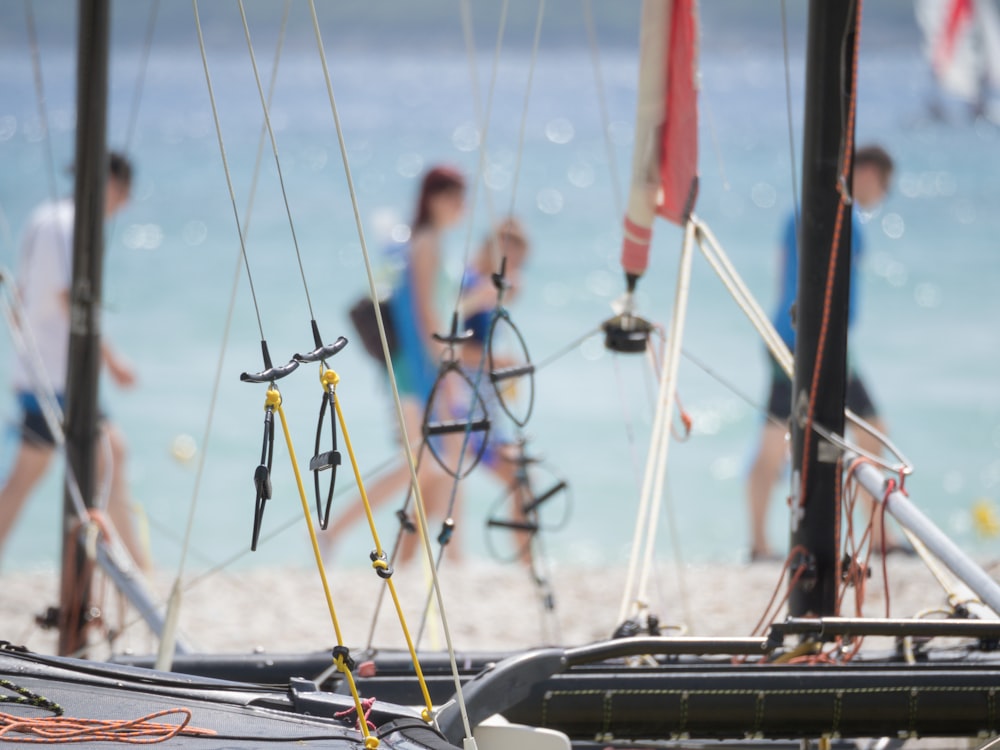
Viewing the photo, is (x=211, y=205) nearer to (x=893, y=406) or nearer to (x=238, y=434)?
(x=238, y=434)

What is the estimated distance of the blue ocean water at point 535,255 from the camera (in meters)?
8.70

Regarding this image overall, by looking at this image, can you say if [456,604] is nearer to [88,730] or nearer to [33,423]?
[33,423]

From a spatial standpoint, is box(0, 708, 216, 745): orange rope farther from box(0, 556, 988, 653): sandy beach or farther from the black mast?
box(0, 556, 988, 653): sandy beach

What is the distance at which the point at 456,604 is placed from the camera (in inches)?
205

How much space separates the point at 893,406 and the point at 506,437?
6.03 m

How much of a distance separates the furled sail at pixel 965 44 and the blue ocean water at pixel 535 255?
4.24 ft

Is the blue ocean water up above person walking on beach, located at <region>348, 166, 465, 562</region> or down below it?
above

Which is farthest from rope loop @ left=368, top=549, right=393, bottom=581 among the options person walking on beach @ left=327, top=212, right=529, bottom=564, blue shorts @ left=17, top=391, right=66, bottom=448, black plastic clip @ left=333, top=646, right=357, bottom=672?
blue shorts @ left=17, top=391, right=66, bottom=448

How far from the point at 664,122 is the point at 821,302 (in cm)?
67

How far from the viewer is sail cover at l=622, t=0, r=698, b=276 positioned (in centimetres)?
338

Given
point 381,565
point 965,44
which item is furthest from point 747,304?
point 965,44

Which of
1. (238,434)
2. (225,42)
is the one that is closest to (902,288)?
(238,434)

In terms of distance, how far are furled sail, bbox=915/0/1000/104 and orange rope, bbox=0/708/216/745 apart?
1851 centimetres

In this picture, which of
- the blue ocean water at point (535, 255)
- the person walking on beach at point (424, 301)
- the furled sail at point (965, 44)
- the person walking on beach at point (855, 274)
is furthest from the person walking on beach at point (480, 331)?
the furled sail at point (965, 44)
